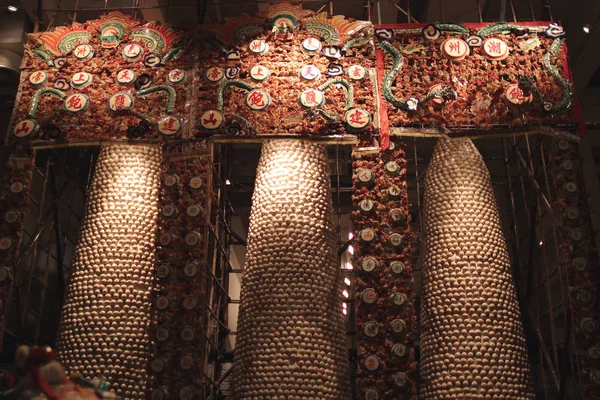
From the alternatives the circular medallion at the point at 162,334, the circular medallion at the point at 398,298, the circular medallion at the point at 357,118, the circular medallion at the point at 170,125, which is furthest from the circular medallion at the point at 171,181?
the circular medallion at the point at 398,298

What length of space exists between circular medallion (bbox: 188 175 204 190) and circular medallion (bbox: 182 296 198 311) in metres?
0.96

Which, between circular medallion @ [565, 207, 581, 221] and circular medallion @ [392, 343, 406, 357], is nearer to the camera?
circular medallion @ [392, 343, 406, 357]

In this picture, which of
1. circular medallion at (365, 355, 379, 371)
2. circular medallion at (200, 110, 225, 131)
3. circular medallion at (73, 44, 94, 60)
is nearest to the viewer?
circular medallion at (365, 355, 379, 371)

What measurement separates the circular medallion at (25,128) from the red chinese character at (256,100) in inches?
75.8

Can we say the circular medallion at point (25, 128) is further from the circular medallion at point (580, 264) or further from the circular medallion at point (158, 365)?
the circular medallion at point (580, 264)

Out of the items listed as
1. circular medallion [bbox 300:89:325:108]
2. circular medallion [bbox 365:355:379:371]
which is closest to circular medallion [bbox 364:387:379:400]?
circular medallion [bbox 365:355:379:371]

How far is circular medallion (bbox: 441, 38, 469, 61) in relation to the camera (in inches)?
268

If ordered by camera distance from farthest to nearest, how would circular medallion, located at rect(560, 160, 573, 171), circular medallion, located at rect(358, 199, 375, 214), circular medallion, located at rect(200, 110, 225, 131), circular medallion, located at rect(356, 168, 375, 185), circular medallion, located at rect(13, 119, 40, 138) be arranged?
1. circular medallion, located at rect(13, 119, 40, 138)
2. circular medallion, located at rect(200, 110, 225, 131)
3. circular medallion, located at rect(560, 160, 573, 171)
4. circular medallion, located at rect(356, 168, 375, 185)
5. circular medallion, located at rect(358, 199, 375, 214)

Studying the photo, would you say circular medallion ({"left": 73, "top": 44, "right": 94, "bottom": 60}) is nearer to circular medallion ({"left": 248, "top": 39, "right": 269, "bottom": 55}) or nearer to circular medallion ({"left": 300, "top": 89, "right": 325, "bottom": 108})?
circular medallion ({"left": 248, "top": 39, "right": 269, "bottom": 55})

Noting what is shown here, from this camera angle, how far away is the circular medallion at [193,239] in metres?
6.08

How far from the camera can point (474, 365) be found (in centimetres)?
552

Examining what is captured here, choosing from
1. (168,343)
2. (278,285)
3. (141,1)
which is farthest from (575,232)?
(141,1)

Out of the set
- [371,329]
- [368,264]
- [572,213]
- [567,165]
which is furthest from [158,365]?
[567,165]

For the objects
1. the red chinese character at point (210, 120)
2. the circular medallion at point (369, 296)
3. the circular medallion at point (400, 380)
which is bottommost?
the circular medallion at point (400, 380)
